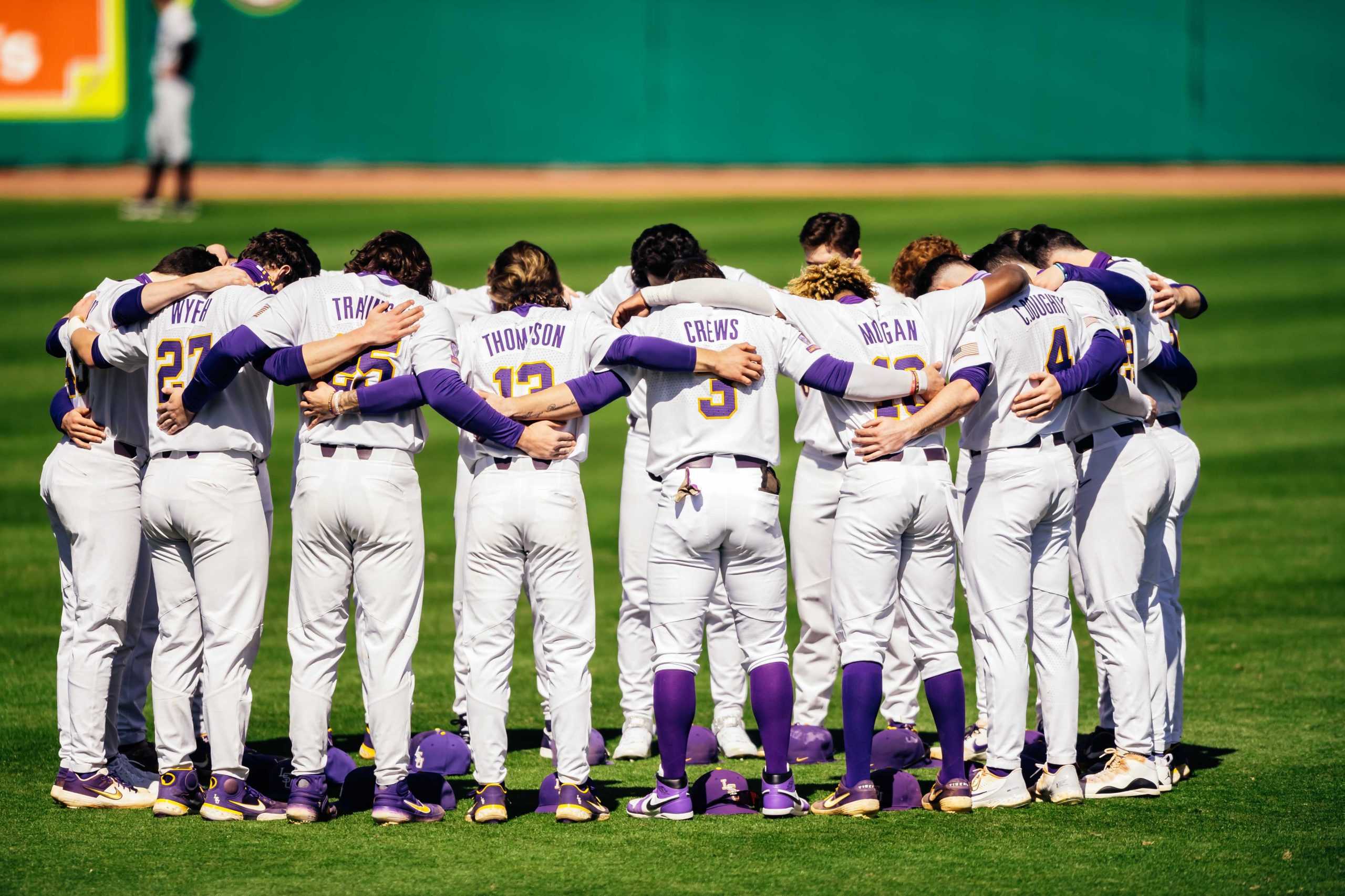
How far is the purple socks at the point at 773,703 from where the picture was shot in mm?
5414

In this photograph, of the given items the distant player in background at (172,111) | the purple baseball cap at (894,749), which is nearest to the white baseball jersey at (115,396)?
the purple baseball cap at (894,749)

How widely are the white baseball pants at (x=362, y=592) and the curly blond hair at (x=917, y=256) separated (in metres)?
2.25

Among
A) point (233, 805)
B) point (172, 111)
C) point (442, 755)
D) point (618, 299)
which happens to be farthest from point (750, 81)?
point (233, 805)

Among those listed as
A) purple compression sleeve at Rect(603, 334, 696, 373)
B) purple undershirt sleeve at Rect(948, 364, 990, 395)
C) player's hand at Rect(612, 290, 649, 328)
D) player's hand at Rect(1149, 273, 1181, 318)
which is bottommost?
purple undershirt sleeve at Rect(948, 364, 990, 395)

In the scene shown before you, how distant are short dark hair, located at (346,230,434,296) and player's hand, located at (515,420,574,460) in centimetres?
75

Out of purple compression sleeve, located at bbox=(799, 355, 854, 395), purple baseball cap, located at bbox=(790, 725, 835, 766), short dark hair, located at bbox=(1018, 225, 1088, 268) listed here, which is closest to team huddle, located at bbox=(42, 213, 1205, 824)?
purple compression sleeve, located at bbox=(799, 355, 854, 395)

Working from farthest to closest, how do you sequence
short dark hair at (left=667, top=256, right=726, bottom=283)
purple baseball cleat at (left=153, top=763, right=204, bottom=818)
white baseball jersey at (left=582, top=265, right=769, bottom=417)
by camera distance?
white baseball jersey at (left=582, top=265, right=769, bottom=417) < short dark hair at (left=667, top=256, right=726, bottom=283) < purple baseball cleat at (left=153, top=763, right=204, bottom=818)

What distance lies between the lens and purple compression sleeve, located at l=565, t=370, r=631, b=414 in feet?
17.9

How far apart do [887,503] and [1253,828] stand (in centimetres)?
177

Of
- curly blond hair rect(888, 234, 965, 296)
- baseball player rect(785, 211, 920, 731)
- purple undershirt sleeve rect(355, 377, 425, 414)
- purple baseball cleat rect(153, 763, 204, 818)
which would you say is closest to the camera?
purple undershirt sleeve rect(355, 377, 425, 414)

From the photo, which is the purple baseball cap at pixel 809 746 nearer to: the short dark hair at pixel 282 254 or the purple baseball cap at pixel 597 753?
the purple baseball cap at pixel 597 753

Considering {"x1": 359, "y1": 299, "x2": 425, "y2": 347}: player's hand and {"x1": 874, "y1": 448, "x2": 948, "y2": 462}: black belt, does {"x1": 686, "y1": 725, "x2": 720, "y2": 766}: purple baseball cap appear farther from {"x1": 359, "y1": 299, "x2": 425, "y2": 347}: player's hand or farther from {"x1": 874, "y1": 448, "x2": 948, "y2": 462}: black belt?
{"x1": 359, "y1": 299, "x2": 425, "y2": 347}: player's hand

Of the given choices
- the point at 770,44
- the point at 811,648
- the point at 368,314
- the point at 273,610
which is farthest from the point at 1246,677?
the point at 770,44

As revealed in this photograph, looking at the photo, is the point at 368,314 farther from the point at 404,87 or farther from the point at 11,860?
the point at 404,87
